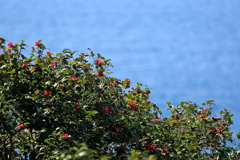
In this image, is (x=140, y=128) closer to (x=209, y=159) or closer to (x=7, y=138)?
(x=209, y=159)

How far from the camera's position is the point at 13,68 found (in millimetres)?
6328

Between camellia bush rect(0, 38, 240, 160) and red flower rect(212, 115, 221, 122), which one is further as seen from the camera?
red flower rect(212, 115, 221, 122)

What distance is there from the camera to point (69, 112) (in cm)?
594

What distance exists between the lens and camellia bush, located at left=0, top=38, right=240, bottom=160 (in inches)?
227

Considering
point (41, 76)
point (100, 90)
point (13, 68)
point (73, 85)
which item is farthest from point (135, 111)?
point (13, 68)

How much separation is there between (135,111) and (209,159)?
227 centimetres

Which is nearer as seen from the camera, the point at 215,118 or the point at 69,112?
the point at 69,112

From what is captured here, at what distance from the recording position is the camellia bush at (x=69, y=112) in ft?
18.9

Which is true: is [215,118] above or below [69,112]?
above

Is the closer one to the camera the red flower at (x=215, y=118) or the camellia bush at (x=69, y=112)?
the camellia bush at (x=69, y=112)

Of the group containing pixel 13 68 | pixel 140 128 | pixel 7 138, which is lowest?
pixel 7 138

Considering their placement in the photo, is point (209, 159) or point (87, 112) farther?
point (209, 159)

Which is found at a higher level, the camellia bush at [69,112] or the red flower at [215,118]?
the red flower at [215,118]

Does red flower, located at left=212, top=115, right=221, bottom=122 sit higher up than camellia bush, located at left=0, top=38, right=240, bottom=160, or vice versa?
red flower, located at left=212, top=115, right=221, bottom=122
